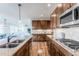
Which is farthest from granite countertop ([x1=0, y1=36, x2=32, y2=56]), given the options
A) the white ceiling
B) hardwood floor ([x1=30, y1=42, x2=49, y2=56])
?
the white ceiling

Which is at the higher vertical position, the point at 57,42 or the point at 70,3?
the point at 70,3

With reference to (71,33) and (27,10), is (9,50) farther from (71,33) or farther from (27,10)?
(71,33)

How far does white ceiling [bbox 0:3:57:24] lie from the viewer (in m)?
1.76

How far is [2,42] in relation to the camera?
180cm

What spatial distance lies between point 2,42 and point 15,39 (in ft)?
0.65

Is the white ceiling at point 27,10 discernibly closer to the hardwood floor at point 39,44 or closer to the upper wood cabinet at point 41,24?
the upper wood cabinet at point 41,24

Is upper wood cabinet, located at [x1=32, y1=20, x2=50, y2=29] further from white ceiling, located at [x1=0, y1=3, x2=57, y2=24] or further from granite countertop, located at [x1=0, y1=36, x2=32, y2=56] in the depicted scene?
granite countertop, located at [x1=0, y1=36, x2=32, y2=56]

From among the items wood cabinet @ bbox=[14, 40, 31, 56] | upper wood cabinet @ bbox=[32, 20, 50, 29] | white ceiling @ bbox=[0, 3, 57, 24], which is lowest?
wood cabinet @ bbox=[14, 40, 31, 56]

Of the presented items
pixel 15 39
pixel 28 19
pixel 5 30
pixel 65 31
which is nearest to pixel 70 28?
pixel 65 31

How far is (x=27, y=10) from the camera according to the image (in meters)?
1.88

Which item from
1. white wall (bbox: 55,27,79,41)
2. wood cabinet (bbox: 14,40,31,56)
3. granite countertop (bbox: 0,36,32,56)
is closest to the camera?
granite countertop (bbox: 0,36,32,56)

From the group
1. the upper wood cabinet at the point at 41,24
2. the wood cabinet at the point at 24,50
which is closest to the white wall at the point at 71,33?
the upper wood cabinet at the point at 41,24

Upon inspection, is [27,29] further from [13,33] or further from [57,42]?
[57,42]

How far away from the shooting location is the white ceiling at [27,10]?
5.77 ft
